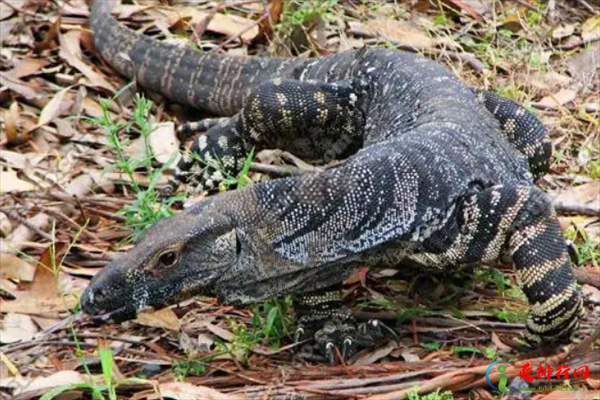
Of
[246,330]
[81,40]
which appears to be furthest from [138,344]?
[81,40]

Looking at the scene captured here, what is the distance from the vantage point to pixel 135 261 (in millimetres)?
4875

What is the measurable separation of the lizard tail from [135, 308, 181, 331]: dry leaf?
263 centimetres

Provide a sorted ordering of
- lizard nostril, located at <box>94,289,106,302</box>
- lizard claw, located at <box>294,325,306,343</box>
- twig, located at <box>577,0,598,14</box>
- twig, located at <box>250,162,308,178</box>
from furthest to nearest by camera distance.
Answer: twig, located at <box>577,0,598,14</box> < twig, located at <box>250,162,308,178</box> < lizard claw, located at <box>294,325,306,343</box> < lizard nostril, located at <box>94,289,106,302</box>

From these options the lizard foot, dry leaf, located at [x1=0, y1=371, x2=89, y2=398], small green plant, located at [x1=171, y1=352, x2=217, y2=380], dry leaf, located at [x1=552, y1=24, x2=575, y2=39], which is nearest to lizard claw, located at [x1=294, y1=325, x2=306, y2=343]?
the lizard foot

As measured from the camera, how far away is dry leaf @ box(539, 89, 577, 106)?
8.09 m

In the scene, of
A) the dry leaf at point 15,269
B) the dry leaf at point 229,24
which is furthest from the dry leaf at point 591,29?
the dry leaf at point 15,269

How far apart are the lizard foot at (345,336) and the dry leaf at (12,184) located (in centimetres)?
231

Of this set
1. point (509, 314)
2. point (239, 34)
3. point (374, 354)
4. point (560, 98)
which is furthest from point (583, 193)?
point (239, 34)

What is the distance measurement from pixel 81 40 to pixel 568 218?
162 inches

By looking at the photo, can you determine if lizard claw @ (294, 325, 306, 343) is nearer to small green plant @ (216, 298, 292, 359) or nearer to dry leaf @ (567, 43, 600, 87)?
small green plant @ (216, 298, 292, 359)

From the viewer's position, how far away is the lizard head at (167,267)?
4.86m

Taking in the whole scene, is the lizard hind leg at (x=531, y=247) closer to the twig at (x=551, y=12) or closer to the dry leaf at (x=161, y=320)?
the dry leaf at (x=161, y=320)

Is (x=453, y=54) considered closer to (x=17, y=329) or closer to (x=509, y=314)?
(x=509, y=314)

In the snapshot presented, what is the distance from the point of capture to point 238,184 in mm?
6176
